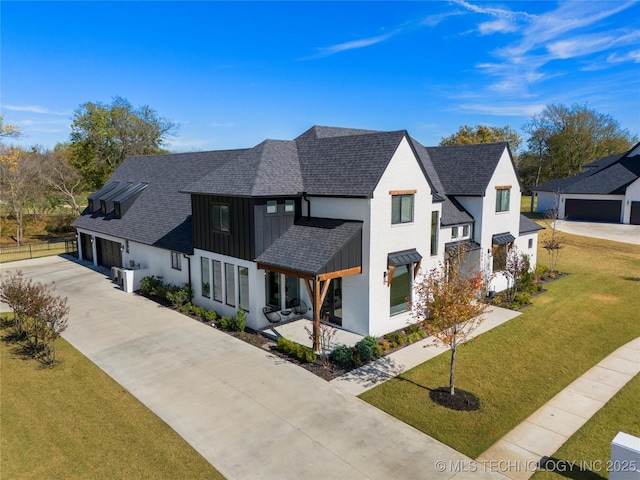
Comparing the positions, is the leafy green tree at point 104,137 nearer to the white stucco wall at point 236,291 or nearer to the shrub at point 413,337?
the white stucco wall at point 236,291

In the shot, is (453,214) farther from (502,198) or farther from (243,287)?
(243,287)

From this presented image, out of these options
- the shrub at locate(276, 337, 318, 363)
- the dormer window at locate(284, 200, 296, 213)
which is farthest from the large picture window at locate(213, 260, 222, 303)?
the shrub at locate(276, 337, 318, 363)

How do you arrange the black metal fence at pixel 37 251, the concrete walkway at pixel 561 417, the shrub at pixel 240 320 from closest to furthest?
the concrete walkway at pixel 561 417 < the shrub at pixel 240 320 < the black metal fence at pixel 37 251

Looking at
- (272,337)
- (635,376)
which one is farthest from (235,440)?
(635,376)

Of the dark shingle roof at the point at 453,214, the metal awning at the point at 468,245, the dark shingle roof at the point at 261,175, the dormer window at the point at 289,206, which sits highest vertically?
the dark shingle roof at the point at 261,175

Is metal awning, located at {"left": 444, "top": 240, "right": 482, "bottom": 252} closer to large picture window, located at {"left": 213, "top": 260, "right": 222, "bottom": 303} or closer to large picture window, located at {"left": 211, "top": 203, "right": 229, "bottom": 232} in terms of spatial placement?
large picture window, located at {"left": 211, "top": 203, "right": 229, "bottom": 232}

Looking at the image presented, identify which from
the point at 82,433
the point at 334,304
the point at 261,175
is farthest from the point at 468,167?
the point at 82,433

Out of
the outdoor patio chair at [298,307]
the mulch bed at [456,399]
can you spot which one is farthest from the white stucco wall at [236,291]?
the mulch bed at [456,399]
